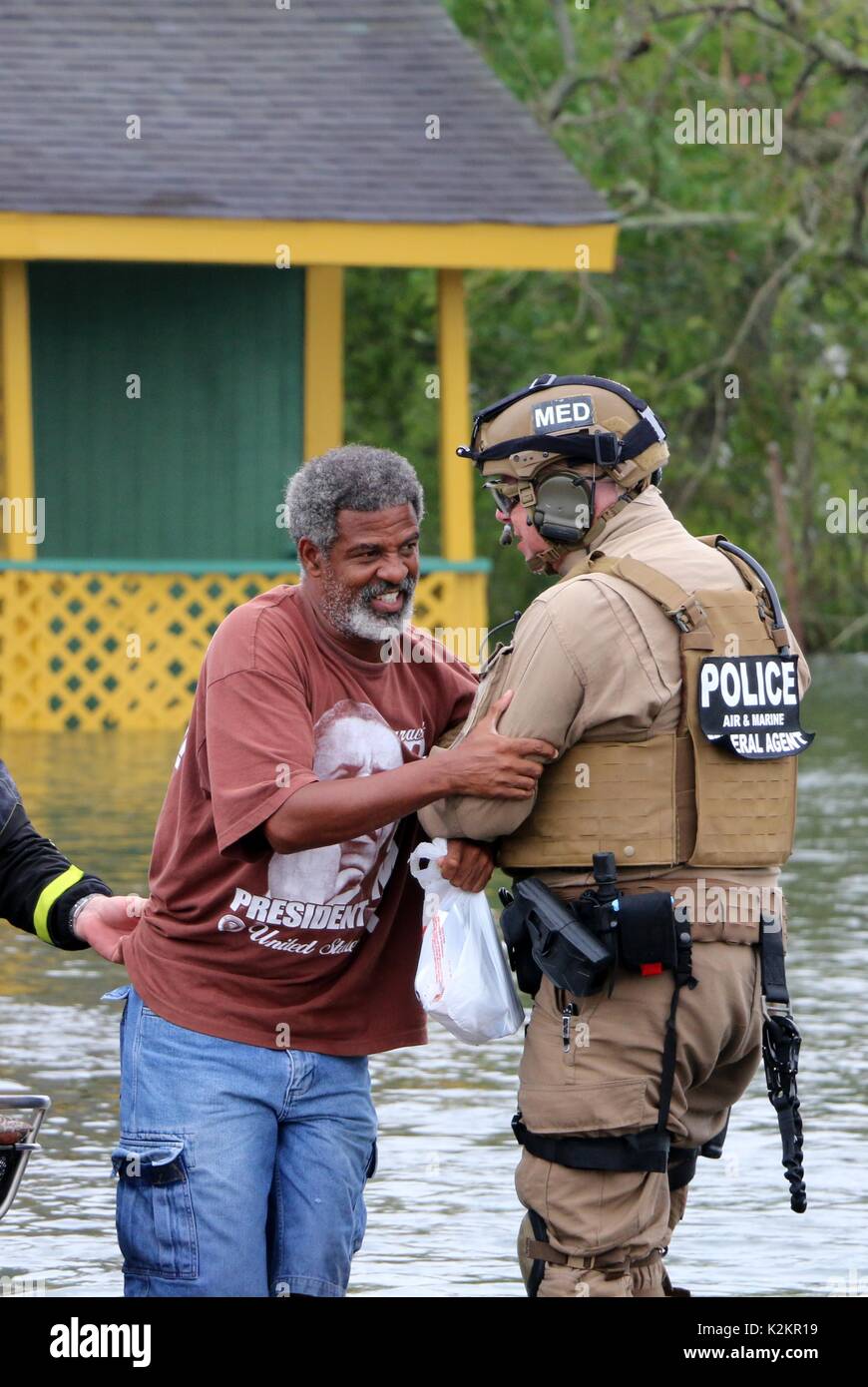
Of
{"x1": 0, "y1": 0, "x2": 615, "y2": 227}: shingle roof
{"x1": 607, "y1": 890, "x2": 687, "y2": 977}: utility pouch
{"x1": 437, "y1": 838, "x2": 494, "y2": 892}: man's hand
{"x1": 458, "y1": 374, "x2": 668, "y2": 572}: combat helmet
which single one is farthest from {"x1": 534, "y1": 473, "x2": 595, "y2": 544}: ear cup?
{"x1": 0, "y1": 0, "x2": 615, "y2": 227}: shingle roof

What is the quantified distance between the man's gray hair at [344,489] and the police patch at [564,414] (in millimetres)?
260

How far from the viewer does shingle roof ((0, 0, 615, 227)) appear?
54.7 feet

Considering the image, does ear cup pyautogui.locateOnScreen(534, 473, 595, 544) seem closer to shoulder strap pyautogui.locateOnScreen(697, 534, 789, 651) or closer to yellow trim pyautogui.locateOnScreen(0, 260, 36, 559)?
shoulder strap pyautogui.locateOnScreen(697, 534, 789, 651)

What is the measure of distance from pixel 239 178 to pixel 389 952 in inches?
503

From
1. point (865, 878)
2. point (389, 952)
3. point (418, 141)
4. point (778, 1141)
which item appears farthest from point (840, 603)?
point (389, 952)

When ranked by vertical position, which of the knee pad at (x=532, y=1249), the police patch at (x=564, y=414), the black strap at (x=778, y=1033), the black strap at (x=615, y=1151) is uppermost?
the police patch at (x=564, y=414)

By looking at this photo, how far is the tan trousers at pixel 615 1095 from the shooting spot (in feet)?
14.6

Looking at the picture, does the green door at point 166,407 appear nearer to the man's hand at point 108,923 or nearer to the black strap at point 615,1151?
the man's hand at point 108,923

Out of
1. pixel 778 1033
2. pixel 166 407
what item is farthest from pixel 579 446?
pixel 166 407

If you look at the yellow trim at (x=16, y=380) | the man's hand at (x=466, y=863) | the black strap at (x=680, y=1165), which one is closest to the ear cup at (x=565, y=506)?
the man's hand at (x=466, y=863)

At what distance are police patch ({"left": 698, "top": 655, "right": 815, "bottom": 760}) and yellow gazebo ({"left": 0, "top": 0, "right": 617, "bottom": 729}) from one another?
39.9ft

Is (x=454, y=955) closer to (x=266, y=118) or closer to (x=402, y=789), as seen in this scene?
(x=402, y=789)

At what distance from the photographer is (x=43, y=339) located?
1808 centimetres
